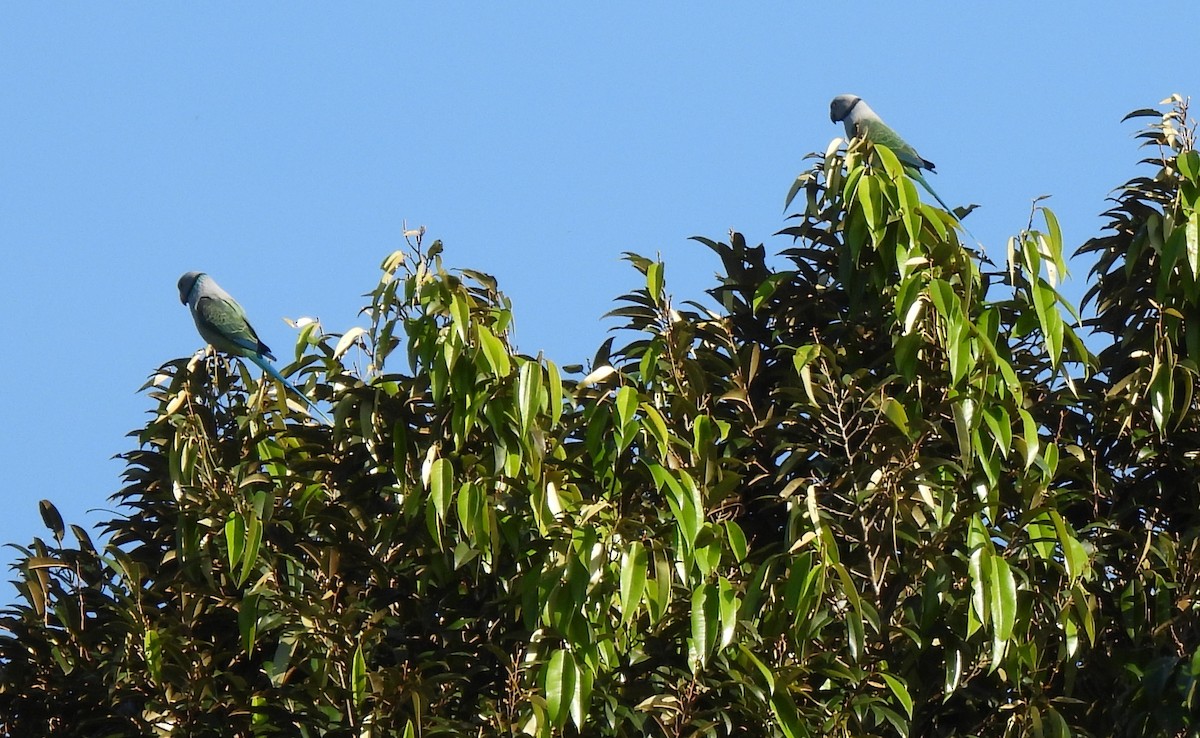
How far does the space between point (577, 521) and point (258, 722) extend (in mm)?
936

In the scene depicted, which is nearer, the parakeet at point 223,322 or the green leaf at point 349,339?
the green leaf at point 349,339

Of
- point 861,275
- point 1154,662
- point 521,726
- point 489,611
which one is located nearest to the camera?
point 521,726

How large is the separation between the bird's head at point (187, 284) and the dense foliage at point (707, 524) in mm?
2668

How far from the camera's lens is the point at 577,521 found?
12.4 feet

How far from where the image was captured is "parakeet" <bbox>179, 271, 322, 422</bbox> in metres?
6.56

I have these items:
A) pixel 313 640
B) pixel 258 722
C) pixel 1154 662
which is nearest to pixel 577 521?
pixel 313 640

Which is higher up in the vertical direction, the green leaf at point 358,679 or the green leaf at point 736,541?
the green leaf at point 736,541

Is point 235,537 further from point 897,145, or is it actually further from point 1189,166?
point 897,145

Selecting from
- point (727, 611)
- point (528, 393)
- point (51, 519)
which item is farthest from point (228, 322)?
point (727, 611)

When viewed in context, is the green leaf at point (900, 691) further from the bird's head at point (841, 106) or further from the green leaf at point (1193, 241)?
the bird's head at point (841, 106)

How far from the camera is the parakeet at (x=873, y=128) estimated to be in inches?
225

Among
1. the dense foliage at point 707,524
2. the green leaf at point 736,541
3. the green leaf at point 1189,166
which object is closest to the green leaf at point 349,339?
the dense foliage at point 707,524

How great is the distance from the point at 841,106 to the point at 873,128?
0.66 meters

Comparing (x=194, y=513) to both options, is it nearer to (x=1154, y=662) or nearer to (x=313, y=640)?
(x=313, y=640)
